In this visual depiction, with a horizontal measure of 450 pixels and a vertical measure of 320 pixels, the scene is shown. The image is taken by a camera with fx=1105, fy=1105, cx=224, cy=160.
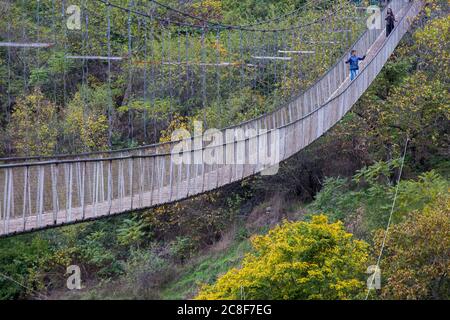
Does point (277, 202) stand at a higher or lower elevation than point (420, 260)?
lower

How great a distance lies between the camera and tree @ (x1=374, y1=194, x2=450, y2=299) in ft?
60.8

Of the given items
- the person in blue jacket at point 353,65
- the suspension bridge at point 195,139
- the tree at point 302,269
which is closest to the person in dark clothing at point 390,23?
the suspension bridge at point 195,139

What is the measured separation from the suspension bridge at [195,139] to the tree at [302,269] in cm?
139

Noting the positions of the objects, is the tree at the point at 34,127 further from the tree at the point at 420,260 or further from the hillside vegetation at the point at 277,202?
the tree at the point at 420,260

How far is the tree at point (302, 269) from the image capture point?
1773 cm

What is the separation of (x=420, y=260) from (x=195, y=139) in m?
5.27

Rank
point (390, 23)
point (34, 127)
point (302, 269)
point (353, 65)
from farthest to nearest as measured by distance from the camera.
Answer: point (34, 127) → point (390, 23) → point (353, 65) → point (302, 269)

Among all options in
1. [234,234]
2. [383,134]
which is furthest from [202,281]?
[383,134]

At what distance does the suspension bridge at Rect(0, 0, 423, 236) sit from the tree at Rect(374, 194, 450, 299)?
8.69ft

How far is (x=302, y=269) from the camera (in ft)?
58.9

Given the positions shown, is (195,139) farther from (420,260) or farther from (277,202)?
(277,202)

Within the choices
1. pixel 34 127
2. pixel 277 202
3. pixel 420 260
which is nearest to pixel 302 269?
pixel 420 260
